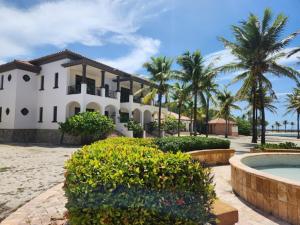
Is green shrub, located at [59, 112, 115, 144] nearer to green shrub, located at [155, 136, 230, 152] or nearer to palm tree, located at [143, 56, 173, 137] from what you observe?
palm tree, located at [143, 56, 173, 137]

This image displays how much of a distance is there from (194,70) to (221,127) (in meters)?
31.2

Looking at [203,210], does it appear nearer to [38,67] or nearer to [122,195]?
[122,195]

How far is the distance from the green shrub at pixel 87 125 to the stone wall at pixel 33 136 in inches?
86.1

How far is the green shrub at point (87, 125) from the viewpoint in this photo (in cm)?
2069

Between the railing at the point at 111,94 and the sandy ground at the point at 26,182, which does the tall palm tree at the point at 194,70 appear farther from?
the sandy ground at the point at 26,182

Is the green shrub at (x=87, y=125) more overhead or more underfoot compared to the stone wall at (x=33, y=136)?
more overhead

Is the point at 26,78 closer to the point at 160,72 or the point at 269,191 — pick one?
the point at 160,72

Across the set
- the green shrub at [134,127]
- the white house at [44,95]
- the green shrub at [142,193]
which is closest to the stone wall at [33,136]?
the white house at [44,95]

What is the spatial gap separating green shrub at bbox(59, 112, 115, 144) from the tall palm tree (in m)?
8.97

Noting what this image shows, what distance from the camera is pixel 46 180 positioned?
827 centimetres

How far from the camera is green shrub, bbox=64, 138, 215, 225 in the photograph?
2.99m

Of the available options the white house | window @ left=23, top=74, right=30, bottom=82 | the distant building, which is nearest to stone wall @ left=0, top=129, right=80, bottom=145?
the white house

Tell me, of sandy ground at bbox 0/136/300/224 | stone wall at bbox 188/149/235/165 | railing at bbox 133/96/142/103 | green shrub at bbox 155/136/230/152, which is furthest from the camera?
railing at bbox 133/96/142/103

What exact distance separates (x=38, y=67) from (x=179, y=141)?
64.8 ft
